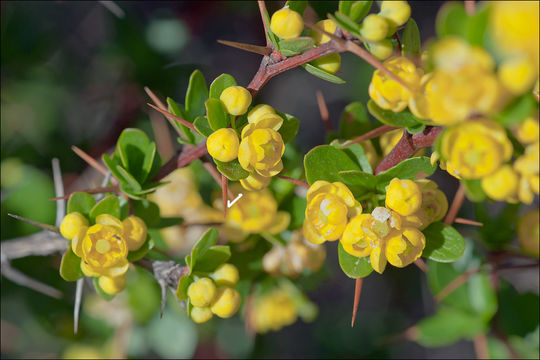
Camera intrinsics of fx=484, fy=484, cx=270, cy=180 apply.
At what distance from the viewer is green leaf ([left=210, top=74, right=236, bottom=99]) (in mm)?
729

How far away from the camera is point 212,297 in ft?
2.70

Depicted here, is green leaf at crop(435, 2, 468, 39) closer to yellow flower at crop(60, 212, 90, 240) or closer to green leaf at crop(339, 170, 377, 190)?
green leaf at crop(339, 170, 377, 190)

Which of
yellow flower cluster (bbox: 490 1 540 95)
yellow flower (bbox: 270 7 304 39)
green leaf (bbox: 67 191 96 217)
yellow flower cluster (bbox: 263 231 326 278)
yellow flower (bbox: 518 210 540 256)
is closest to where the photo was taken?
yellow flower cluster (bbox: 490 1 540 95)

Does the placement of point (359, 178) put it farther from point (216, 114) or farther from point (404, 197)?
point (216, 114)

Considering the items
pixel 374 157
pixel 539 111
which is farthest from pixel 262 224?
pixel 539 111

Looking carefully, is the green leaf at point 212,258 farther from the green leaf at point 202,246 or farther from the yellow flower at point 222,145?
the yellow flower at point 222,145

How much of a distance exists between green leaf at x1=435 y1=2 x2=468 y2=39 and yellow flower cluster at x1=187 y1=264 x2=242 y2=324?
0.55 m

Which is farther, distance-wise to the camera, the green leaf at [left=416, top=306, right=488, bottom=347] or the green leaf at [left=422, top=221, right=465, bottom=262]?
the green leaf at [left=416, top=306, right=488, bottom=347]

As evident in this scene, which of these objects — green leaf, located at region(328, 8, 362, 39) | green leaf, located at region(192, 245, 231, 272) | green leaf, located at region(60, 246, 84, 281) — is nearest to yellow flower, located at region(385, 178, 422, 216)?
green leaf, located at region(328, 8, 362, 39)

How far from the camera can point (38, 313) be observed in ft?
5.52

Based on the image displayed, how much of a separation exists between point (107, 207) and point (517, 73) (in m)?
0.66

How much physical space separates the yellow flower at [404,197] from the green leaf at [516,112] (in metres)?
0.19

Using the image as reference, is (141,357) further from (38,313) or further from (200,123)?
(200,123)

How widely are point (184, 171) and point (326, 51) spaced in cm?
80
